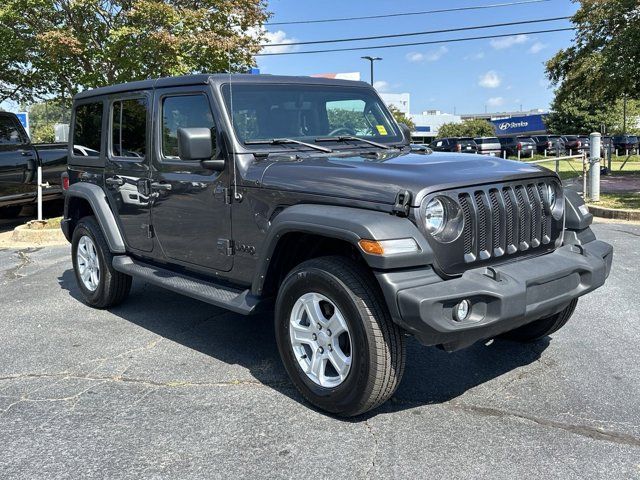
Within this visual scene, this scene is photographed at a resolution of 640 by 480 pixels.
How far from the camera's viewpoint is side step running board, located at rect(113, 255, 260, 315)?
3904 millimetres

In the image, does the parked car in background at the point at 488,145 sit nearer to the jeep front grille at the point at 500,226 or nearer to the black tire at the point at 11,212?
the black tire at the point at 11,212

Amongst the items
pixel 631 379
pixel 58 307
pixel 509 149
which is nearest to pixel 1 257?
pixel 58 307

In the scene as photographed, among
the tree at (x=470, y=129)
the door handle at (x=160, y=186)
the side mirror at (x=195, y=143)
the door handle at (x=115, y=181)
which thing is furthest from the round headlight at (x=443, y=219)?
the tree at (x=470, y=129)

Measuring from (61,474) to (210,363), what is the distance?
149cm

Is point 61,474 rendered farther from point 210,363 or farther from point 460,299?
point 460,299

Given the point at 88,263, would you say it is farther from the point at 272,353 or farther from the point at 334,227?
the point at 334,227

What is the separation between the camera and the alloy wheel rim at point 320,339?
3.38m

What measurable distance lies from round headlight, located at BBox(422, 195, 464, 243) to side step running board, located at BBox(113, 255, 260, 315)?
1256mm

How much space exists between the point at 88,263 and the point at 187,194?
201cm

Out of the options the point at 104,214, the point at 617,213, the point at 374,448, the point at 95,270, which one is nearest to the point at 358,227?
the point at 374,448

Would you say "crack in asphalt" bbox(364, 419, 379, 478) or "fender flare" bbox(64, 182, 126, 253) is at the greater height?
"fender flare" bbox(64, 182, 126, 253)

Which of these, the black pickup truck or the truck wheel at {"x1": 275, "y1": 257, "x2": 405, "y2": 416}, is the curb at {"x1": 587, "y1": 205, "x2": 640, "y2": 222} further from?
the black pickup truck

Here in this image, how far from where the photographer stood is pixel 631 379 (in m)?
3.86

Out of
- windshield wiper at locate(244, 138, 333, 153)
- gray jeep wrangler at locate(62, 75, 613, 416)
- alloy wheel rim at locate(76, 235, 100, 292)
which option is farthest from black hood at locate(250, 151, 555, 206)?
alloy wheel rim at locate(76, 235, 100, 292)
